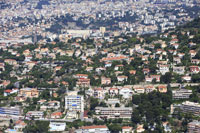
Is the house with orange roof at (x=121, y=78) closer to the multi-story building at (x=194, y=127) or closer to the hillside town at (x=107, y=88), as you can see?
the hillside town at (x=107, y=88)

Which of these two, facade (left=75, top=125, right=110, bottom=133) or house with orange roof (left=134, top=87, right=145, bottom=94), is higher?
house with orange roof (left=134, top=87, right=145, bottom=94)

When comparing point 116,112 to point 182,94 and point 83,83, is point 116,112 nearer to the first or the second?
point 182,94

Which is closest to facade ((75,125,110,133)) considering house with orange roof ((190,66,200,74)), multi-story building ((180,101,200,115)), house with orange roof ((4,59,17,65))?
multi-story building ((180,101,200,115))

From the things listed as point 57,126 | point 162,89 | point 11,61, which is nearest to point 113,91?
point 162,89

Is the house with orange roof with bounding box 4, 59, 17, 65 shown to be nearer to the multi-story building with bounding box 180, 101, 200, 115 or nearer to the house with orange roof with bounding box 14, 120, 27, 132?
the house with orange roof with bounding box 14, 120, 27, 132

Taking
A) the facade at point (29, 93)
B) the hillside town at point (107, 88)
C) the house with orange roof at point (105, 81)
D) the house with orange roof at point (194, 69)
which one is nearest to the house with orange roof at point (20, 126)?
the hillside town at point (107, 88)

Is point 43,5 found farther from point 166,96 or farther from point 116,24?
point 166,96
